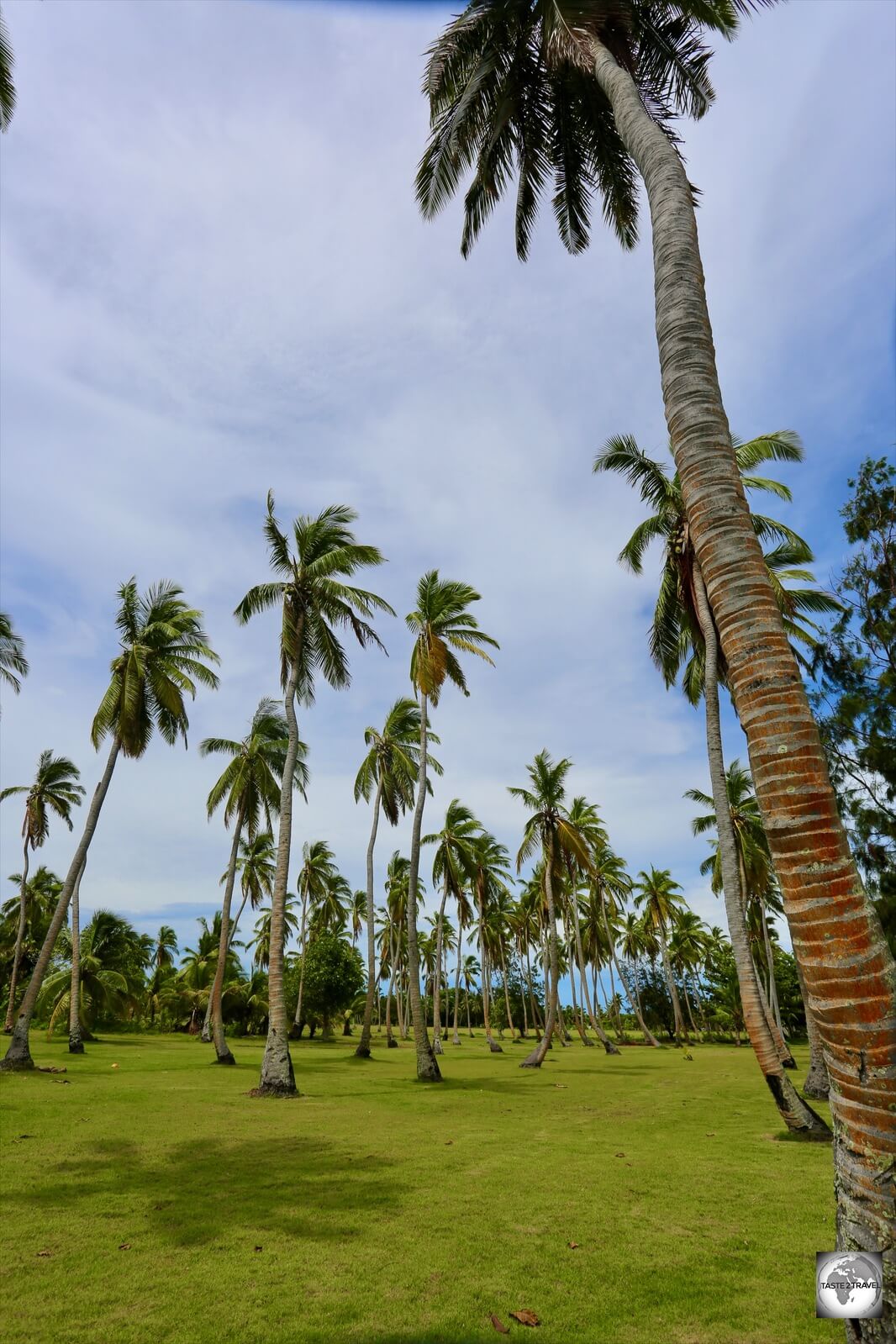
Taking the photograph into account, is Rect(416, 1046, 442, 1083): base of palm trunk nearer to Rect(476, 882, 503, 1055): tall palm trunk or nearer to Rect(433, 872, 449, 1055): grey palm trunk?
Rect(433, 872, 449, 1055): grey palm trunk

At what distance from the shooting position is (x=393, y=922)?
5162 cm

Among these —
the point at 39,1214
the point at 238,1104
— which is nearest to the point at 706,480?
the point at 39,1214

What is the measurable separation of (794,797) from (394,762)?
2844 cm

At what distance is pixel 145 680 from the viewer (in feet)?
81.3

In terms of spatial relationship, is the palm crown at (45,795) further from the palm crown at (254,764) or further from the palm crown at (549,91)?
the palm crown at (549,91)

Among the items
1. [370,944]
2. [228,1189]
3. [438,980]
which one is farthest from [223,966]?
[228,1189]

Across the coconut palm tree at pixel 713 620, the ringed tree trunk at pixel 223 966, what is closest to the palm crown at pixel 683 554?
the coconut palm tree at pixel 713 620

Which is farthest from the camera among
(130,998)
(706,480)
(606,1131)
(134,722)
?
(130,998)

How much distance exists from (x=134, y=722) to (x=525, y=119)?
68.5ft

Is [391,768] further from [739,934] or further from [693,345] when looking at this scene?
[693,345]

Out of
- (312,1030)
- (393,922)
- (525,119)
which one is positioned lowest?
(312,1030)

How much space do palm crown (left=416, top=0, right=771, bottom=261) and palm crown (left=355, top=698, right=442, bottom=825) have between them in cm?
2208

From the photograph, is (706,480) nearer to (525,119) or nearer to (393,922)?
(525,119)

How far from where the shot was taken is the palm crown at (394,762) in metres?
31.0
